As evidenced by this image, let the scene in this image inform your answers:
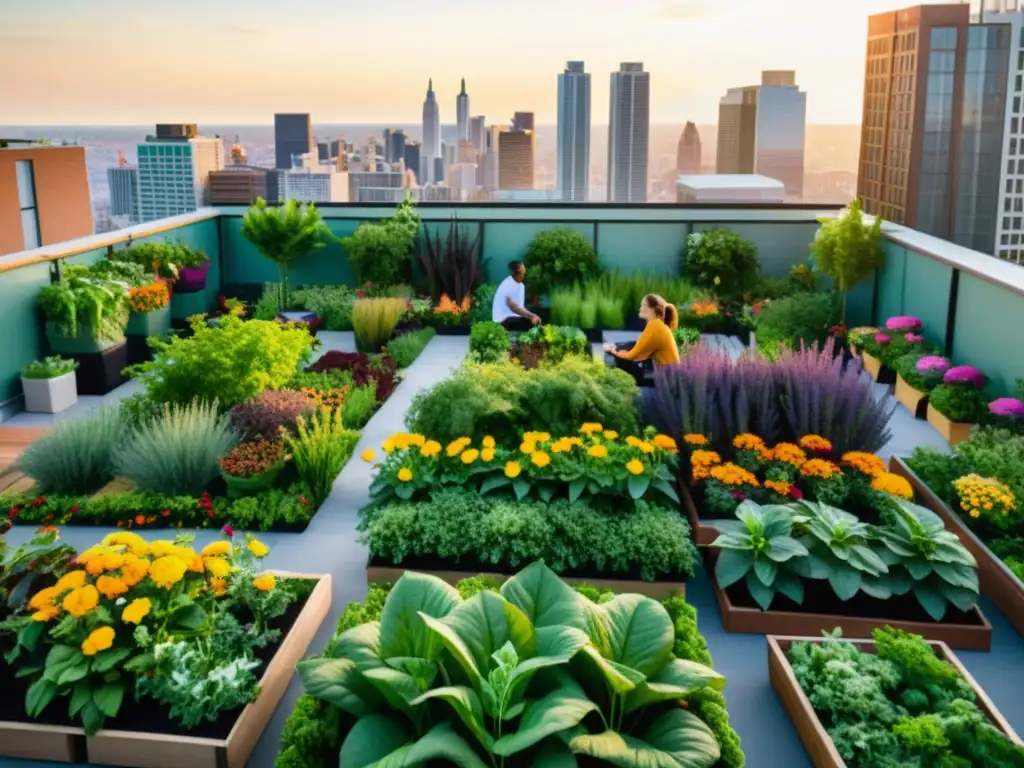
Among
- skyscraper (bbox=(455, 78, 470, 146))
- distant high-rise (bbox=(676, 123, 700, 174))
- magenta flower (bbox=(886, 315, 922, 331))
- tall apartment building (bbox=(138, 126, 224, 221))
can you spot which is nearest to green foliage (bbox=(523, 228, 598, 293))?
magenta flower (bbox=(886, 315, 922, 331))

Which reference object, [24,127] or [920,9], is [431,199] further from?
[920,9]

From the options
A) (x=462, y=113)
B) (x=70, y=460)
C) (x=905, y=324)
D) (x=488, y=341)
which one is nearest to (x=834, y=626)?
(x=70, y=460)

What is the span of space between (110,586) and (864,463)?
3.44 metres

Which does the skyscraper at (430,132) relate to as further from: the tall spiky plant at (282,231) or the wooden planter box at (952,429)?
the wooden planter box at (952,429)

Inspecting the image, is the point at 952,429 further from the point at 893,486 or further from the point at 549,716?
the point at 549,716

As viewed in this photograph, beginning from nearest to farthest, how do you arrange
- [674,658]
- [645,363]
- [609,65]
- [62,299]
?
[674,658] → [645,363] → [62,299] → [609,65]

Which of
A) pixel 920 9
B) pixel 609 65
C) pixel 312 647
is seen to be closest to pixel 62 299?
pixel 312 647

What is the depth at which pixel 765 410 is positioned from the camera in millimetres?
5309

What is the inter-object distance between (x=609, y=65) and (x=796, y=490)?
24.6 metres

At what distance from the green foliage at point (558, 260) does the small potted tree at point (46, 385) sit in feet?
16.5

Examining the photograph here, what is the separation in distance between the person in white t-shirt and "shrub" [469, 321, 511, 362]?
793mm

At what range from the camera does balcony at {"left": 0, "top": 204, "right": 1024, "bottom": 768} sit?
12.6 ft

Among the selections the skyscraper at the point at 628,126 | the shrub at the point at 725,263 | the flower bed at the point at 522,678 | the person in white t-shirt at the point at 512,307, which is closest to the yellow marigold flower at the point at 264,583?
the flower bed at the point at 522,678

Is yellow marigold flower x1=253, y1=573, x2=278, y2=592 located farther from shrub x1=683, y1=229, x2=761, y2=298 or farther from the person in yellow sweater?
shrub x1=683, y1=229, x2=761, y2=298
